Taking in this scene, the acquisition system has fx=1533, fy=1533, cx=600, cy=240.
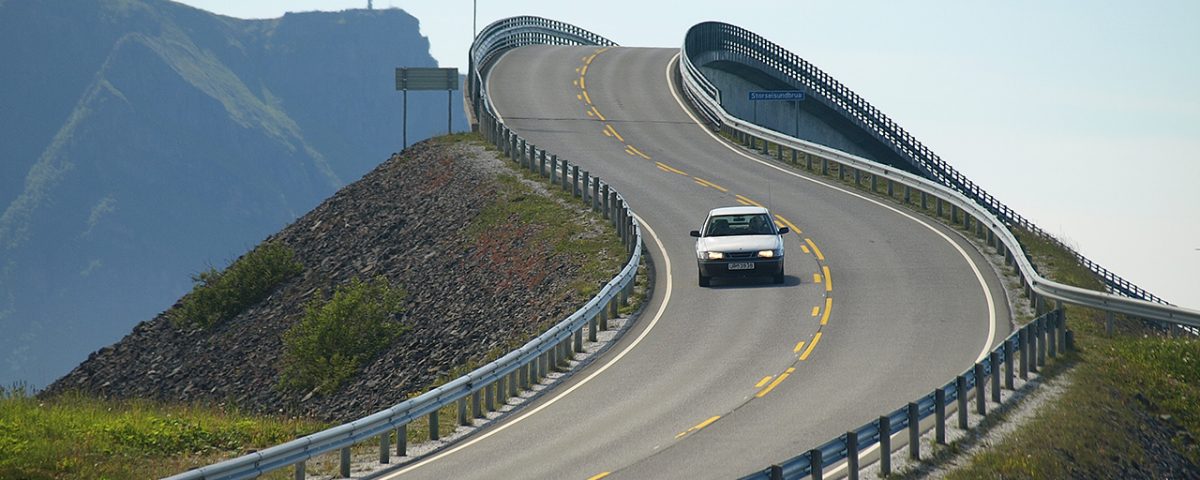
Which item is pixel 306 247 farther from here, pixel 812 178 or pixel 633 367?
pixel 633 367

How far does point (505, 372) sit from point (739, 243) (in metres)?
9.45

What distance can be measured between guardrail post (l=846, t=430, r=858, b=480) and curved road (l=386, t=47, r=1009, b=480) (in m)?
1.46

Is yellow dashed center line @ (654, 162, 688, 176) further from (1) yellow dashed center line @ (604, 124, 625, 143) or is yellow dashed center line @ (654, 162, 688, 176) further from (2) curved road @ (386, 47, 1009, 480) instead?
(1) yellow dashed center line @ (604, 124, 625, 143)

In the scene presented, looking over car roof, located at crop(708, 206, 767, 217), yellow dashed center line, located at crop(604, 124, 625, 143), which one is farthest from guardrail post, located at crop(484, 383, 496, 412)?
yellow dashed center line, located at crop(604, 124, 625, 143)

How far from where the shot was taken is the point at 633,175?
152 feet

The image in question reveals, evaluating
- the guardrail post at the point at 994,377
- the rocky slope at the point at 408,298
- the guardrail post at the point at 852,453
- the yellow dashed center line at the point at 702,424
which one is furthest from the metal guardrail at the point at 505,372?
the guardrail post at the point at 994,377

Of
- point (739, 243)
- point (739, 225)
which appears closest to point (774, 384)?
point (739, 243)

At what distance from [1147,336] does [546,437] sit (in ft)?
38.3

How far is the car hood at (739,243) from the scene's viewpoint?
30.4 meters

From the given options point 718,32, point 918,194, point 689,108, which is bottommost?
point 918,194

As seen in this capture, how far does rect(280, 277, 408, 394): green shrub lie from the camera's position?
110ft

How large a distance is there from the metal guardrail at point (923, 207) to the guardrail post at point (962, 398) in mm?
12

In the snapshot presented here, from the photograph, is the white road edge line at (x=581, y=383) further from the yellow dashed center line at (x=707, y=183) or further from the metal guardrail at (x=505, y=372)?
the yellow dashed center line at (x=707, y=183)

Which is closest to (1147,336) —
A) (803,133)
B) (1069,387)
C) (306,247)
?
(1069,387)
